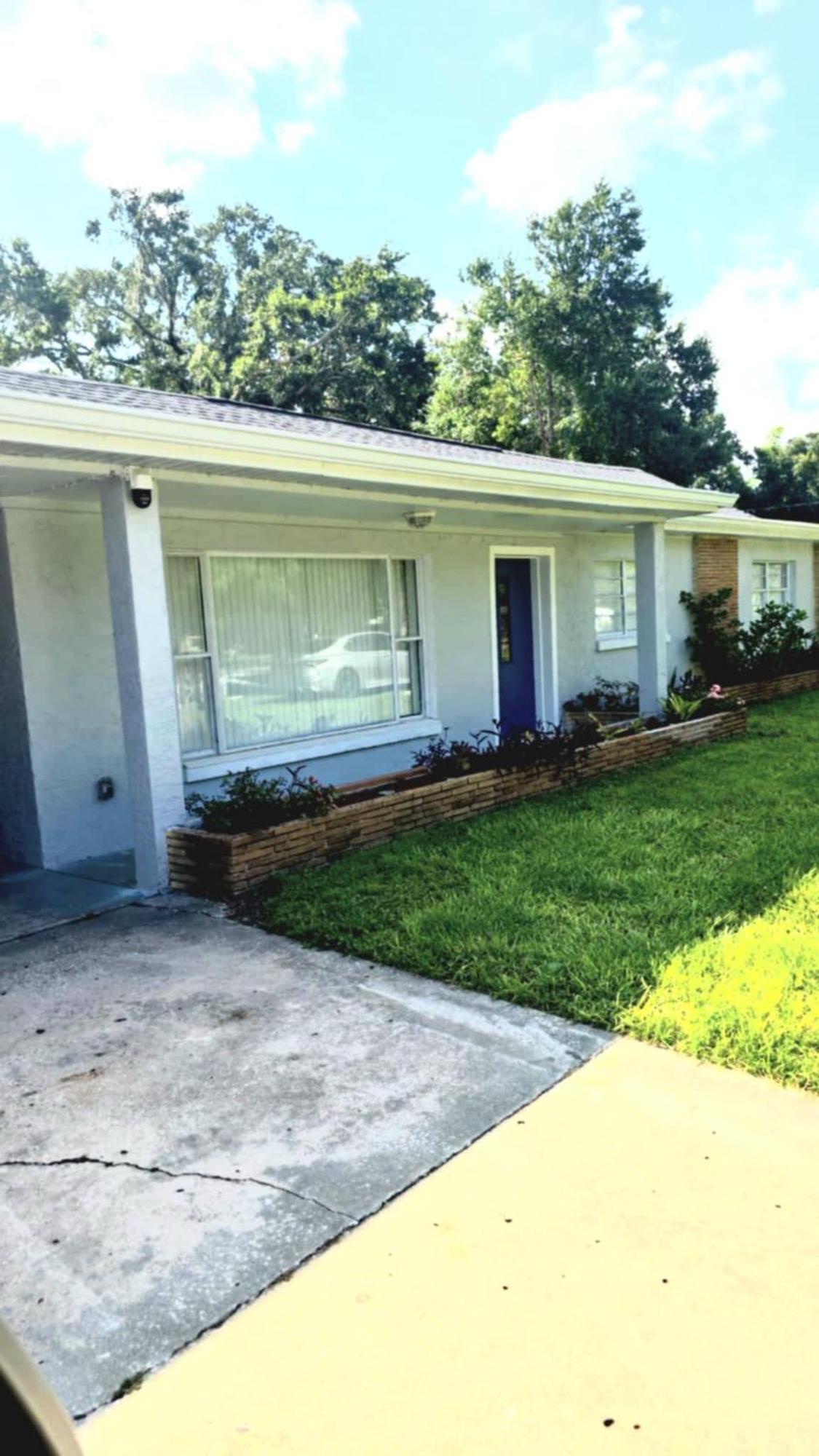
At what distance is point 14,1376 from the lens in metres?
1.09

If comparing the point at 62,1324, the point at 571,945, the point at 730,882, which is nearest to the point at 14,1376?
the point at 62,1324

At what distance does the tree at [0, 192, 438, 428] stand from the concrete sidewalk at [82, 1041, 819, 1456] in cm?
3091

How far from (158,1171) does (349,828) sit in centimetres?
373

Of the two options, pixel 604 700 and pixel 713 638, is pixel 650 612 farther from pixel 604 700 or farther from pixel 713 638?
pixel 713 638

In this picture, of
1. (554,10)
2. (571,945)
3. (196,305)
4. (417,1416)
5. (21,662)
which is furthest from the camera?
(196,305)

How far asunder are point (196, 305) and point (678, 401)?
1704cm

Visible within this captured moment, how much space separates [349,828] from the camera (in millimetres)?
6727

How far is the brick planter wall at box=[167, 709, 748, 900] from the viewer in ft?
19.6

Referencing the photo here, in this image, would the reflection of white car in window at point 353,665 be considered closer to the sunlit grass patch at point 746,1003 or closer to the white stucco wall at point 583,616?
the white stucco wall at point 583,616

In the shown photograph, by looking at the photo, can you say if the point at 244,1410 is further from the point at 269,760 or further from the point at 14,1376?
the point at 269,760

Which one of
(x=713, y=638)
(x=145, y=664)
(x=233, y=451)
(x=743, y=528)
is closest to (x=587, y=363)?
(x=743, y=528)

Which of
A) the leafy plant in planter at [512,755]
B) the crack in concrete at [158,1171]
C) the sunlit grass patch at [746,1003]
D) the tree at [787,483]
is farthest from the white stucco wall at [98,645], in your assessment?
the tree at [787,483]

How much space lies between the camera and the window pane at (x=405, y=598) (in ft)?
31.4

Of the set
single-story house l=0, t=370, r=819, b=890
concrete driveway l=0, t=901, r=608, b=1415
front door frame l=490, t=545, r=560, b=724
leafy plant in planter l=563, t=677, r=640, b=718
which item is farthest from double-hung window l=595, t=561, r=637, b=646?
concrete driveway l=0, t=901, r=608, b=1415
